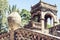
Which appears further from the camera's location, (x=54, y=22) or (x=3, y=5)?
(x=3, y=5)

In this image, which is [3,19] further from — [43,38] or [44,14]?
[43,38]

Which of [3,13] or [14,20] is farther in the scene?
[3,13]

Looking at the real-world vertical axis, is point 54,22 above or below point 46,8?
below

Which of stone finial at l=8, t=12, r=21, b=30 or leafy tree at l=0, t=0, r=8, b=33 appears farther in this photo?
leafy tree at l=0, t=0, r=8, b=33

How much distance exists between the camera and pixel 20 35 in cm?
722

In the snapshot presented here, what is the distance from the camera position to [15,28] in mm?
7020

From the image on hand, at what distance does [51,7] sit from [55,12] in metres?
0.82

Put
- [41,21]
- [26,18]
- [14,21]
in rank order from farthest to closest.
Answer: [26,18], [41,21], [14,21]

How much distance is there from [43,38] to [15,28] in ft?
4.32

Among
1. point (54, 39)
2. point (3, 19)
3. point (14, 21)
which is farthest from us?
point (3, 19)

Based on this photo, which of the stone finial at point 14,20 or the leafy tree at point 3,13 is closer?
the stone finial at point 14,20

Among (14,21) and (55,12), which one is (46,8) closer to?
(55,12)

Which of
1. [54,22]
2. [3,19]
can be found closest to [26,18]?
[3,19]

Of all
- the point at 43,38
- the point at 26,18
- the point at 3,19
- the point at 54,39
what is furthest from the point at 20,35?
the point at 26,18
